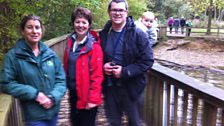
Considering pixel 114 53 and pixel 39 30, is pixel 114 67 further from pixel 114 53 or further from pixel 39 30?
pixel 39 30

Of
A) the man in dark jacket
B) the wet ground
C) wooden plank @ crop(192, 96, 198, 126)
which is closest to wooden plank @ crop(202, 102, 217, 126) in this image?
wooden plank @ crop(192, 96, 198, 126)

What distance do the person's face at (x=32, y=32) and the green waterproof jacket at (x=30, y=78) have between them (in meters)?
0.06

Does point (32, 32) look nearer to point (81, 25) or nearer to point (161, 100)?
point (81, 25)

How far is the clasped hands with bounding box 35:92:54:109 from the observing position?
106 inches

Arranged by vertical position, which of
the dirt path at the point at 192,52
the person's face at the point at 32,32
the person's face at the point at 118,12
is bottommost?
the dirt path at the point at 192,52

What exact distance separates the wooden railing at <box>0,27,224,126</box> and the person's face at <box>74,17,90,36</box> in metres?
0.87

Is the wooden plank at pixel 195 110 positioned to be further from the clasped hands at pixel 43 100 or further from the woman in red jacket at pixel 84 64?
the clasped hands at pixel 43 100

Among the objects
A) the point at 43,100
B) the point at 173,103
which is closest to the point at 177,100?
the point at 173,103

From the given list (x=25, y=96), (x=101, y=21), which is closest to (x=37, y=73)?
(x=25, y=96)

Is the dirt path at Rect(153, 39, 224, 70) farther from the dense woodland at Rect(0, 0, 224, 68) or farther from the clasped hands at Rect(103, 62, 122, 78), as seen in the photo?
the clasped hands at Rect(103, 62, 122, 78)

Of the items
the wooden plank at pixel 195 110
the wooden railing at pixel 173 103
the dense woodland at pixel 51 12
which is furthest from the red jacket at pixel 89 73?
the dense woodland at pixel 51 12

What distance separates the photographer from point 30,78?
2664 mm

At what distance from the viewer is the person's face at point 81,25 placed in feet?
10.1

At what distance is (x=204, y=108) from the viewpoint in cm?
268
